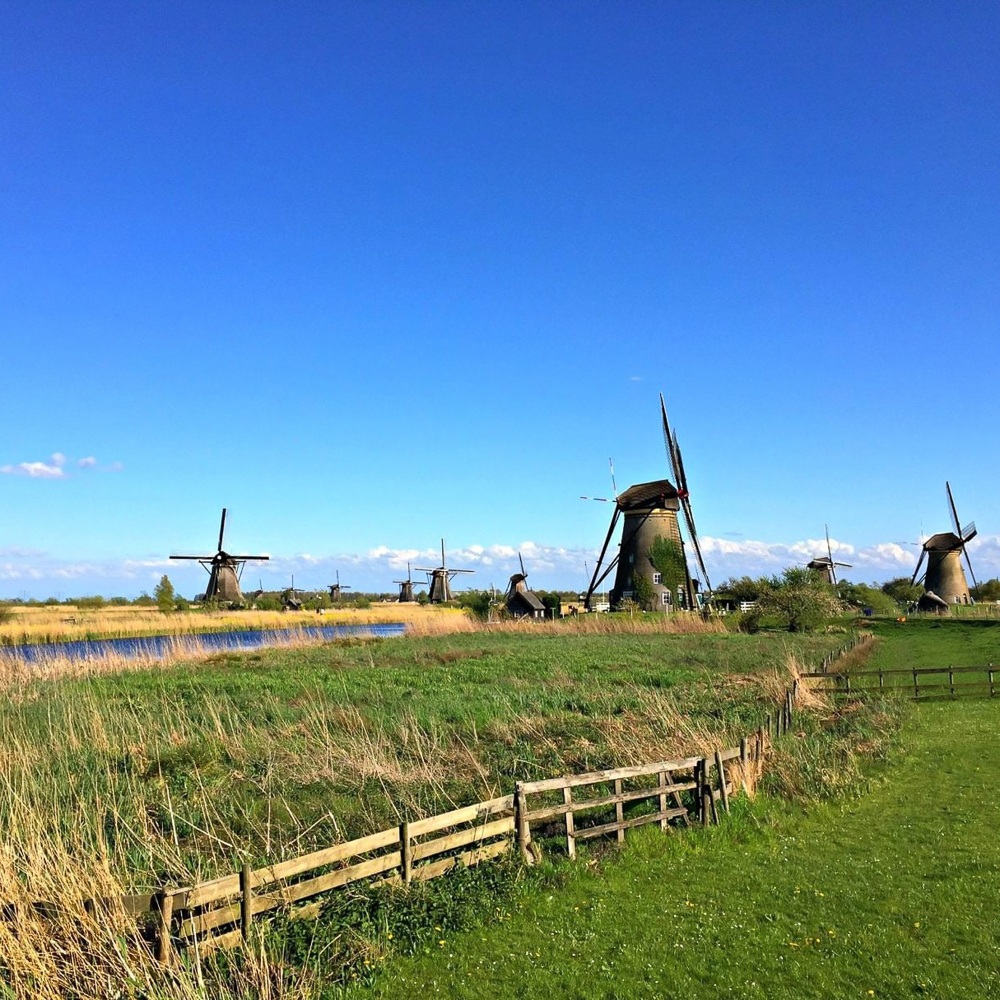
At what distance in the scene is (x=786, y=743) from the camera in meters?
16.6

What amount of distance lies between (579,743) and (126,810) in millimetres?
8457

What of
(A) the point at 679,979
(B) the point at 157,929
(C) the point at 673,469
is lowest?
(A) the point at 679,979

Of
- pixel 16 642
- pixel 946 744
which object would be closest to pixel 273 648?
pixel 16 642

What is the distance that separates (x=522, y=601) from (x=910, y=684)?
1677 inches

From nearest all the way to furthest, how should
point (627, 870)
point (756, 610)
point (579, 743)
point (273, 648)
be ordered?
1. point (627, 870)
2. point (579, 743)
3. point (273, 648)
4. point (756, 610)

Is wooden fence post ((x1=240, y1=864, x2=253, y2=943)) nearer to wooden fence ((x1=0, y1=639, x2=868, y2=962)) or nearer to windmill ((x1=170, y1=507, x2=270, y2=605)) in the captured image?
wooden fence ((x1=0, y1=639, x2=868, y2=962))

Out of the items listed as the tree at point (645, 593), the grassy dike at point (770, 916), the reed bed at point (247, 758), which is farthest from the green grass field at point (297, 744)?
the tree at point (645, 593)

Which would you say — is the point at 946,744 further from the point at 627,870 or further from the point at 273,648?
the point at 273,648

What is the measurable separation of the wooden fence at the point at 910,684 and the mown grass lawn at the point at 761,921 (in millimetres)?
11880

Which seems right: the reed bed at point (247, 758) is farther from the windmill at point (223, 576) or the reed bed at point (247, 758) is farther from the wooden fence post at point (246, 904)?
the windmill at point (223, 576)

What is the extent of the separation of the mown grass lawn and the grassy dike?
0.02m

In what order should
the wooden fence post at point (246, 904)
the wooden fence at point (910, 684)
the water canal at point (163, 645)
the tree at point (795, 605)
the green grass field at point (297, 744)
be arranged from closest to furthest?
the wooden fence post at point (246, 904)
the green grass field at point (297, 744)
the wooden fence at point (910, 684)
the water canal at point (163, 645)
the tree at point (795, 605)

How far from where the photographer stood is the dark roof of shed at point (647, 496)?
60.6 metres

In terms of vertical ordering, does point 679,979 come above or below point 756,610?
below
